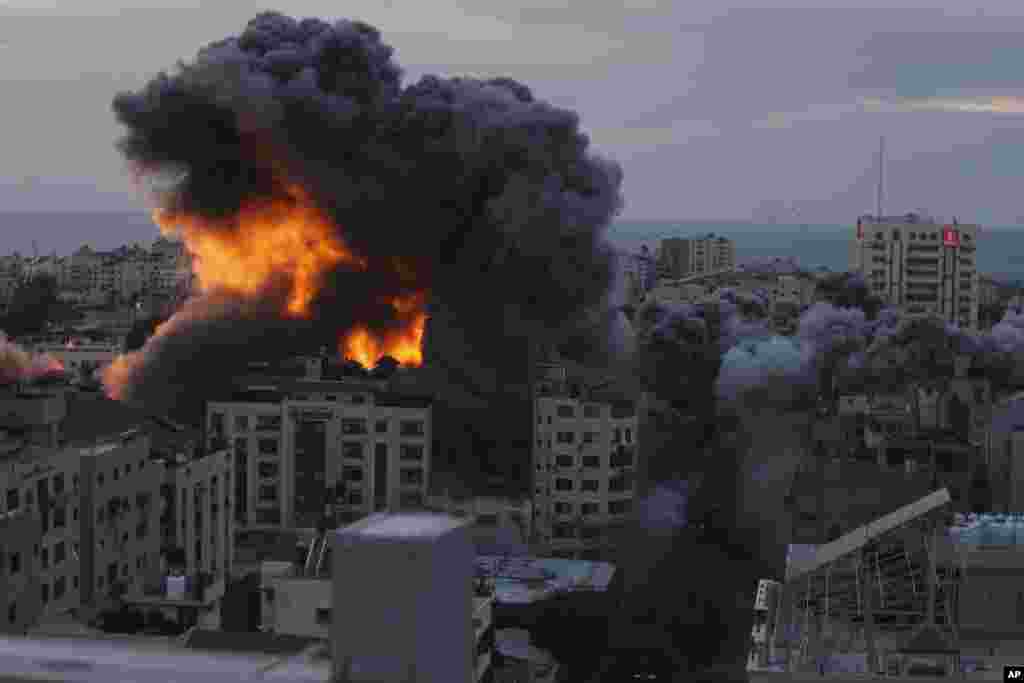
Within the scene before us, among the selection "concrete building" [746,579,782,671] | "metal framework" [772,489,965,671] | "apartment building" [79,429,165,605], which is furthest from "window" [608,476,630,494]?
"metal framework" [772,489,965,671]

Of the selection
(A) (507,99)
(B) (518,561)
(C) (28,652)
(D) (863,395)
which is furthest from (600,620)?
(A) (507,99)

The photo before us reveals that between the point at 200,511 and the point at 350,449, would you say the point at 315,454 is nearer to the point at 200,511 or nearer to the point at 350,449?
the point at 350,449

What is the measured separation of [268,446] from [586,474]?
16.8 ft

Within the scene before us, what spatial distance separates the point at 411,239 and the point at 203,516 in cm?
1611

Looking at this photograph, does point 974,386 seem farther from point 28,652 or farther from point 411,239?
point 28,652

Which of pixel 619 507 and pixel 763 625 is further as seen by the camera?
pixel 619 507

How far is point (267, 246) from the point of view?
36.7 meters

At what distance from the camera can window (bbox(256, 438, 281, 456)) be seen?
2631 cm

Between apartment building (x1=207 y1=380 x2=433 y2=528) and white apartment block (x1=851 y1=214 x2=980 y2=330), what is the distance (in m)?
37.4

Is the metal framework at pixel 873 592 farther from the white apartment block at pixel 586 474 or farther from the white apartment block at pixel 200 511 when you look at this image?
the white apartment block at pixel 586 474

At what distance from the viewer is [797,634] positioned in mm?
10742

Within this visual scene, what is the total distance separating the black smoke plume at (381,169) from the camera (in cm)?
3428

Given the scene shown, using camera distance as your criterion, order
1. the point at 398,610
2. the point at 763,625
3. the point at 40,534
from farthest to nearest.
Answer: the point at 40,534
the point at 763,625
the point at 398,610

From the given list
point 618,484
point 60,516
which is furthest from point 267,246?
point 60,516
